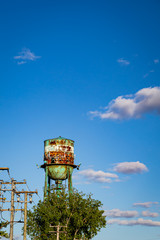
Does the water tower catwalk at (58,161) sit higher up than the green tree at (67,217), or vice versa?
the water tower catwalk at (58,161)

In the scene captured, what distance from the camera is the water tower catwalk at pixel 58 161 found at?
2203 inches

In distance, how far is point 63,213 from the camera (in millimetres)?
53219

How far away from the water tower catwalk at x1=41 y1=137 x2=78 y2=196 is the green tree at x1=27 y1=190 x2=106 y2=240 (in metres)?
2.06

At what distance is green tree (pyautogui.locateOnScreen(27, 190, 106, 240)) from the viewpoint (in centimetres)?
5275

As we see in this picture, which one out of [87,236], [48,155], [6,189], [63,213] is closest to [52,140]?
[48,155]

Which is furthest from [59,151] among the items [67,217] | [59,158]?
[67,217]

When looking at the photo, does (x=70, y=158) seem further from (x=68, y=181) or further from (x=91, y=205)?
(x=91, y=205)

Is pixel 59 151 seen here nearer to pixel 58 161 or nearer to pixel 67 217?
pixel 58 161

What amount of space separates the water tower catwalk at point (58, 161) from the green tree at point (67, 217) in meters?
2.06

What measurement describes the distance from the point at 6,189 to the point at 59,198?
17.6 metres

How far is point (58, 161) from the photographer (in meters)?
55.9

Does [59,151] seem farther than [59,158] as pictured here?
Yes

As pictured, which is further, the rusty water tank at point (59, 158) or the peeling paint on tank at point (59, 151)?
the peeling paint on tank at point (59, 151)

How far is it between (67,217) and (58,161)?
869 cm
